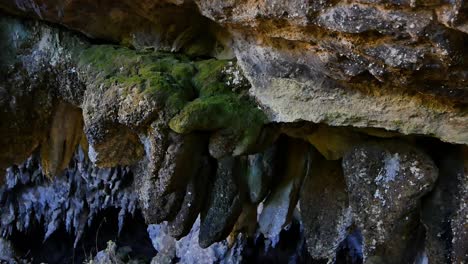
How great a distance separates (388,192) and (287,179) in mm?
383

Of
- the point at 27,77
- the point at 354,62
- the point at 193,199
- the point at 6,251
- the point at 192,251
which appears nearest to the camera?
the point at 354,62

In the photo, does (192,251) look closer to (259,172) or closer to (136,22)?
(259,172)

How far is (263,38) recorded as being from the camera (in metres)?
1.09

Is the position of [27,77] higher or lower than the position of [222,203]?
higher

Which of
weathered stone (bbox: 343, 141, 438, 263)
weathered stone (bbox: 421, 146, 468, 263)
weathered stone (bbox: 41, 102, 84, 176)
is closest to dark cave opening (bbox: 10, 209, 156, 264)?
weathered stone (bbox: 41, 102, 84, 176)

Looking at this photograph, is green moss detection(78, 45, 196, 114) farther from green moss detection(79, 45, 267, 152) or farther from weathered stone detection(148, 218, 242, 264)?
weathered stone detection(148, 218, 242, 264)

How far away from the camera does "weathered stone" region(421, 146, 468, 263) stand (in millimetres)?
1102

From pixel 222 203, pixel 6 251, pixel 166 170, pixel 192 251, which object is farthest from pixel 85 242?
pixel 166 170

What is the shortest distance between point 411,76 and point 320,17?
0.53 ft

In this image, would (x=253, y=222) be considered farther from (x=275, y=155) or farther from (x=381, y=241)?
(x=381, y=241)

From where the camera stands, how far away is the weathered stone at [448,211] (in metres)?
1.10

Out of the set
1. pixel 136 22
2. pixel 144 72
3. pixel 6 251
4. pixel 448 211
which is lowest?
pixel 6 251

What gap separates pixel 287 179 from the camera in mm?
1504

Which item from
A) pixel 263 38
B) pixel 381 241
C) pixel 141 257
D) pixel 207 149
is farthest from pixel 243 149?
pixel 141 257
